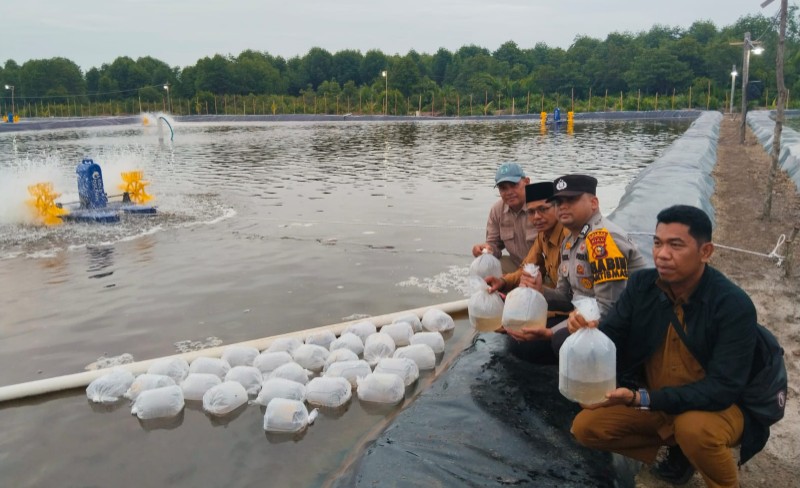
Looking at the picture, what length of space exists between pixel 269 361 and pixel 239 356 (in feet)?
0.93

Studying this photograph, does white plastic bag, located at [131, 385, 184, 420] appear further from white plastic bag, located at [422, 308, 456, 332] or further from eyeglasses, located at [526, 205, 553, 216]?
eyeglasses, located at [526, 205, 553, 216]

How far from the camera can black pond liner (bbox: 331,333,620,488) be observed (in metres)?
2.84

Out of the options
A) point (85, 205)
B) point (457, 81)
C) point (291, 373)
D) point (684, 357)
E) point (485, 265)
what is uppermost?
point (457, 81)

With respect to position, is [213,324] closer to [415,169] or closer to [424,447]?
[424,447]

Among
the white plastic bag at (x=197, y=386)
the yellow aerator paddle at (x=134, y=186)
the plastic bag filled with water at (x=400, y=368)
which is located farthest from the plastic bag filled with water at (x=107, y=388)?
the yellow aerator paddle at (x=134, y=186)

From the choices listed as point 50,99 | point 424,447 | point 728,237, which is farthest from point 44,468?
point 50,99

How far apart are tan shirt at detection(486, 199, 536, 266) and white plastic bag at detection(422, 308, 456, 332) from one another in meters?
0.76

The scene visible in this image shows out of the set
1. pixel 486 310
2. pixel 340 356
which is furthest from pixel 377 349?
pixel 486 310

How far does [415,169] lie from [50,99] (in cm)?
9502

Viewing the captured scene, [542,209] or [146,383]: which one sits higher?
[542,209]

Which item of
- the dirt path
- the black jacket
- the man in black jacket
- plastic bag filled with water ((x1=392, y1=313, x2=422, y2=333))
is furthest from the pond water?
the dirt path

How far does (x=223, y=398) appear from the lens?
4.36 meters

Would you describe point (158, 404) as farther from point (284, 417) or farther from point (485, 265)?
point (485, 265)

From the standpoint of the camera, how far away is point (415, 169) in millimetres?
18328
